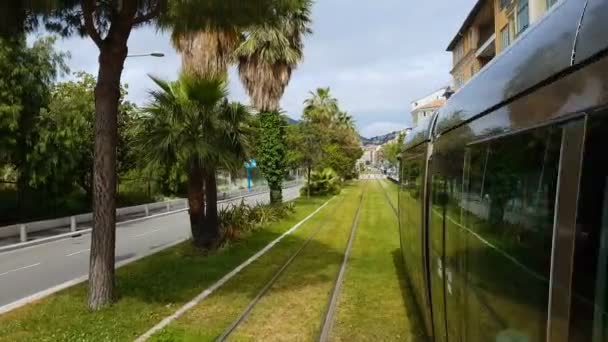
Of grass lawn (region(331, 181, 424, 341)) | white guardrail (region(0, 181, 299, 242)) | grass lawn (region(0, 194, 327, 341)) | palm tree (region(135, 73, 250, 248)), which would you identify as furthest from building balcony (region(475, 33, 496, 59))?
grass lawn (region(0, 194, 327, 341))

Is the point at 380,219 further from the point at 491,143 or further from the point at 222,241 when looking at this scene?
the point at 491,143

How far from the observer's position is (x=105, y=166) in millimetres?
8672

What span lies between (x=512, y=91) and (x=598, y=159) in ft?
3.39

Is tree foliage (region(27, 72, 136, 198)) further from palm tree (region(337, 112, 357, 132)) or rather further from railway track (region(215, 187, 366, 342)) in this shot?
palm tree (region(337, 112, 357, 132))

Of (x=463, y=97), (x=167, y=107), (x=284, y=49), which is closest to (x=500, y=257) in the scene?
(x=463, y=97)

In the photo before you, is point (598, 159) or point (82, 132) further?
point (82, 132)

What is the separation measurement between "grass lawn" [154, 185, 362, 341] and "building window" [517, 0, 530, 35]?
597 inches

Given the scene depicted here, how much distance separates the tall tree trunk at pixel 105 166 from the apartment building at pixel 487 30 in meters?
12.9

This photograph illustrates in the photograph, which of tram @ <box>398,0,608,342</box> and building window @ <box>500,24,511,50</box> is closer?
tram @ <box>398,0,608,342</box>

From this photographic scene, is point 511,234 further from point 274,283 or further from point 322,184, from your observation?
point 322,184

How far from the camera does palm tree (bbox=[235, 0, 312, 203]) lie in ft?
83.3

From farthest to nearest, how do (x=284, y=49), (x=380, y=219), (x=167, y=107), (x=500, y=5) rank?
(x=500, y=5) < (x=284, y=49) < (x=380, y=219) < (x=167, y=107)

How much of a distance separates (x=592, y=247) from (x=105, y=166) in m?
7.88

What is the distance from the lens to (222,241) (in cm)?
1528
